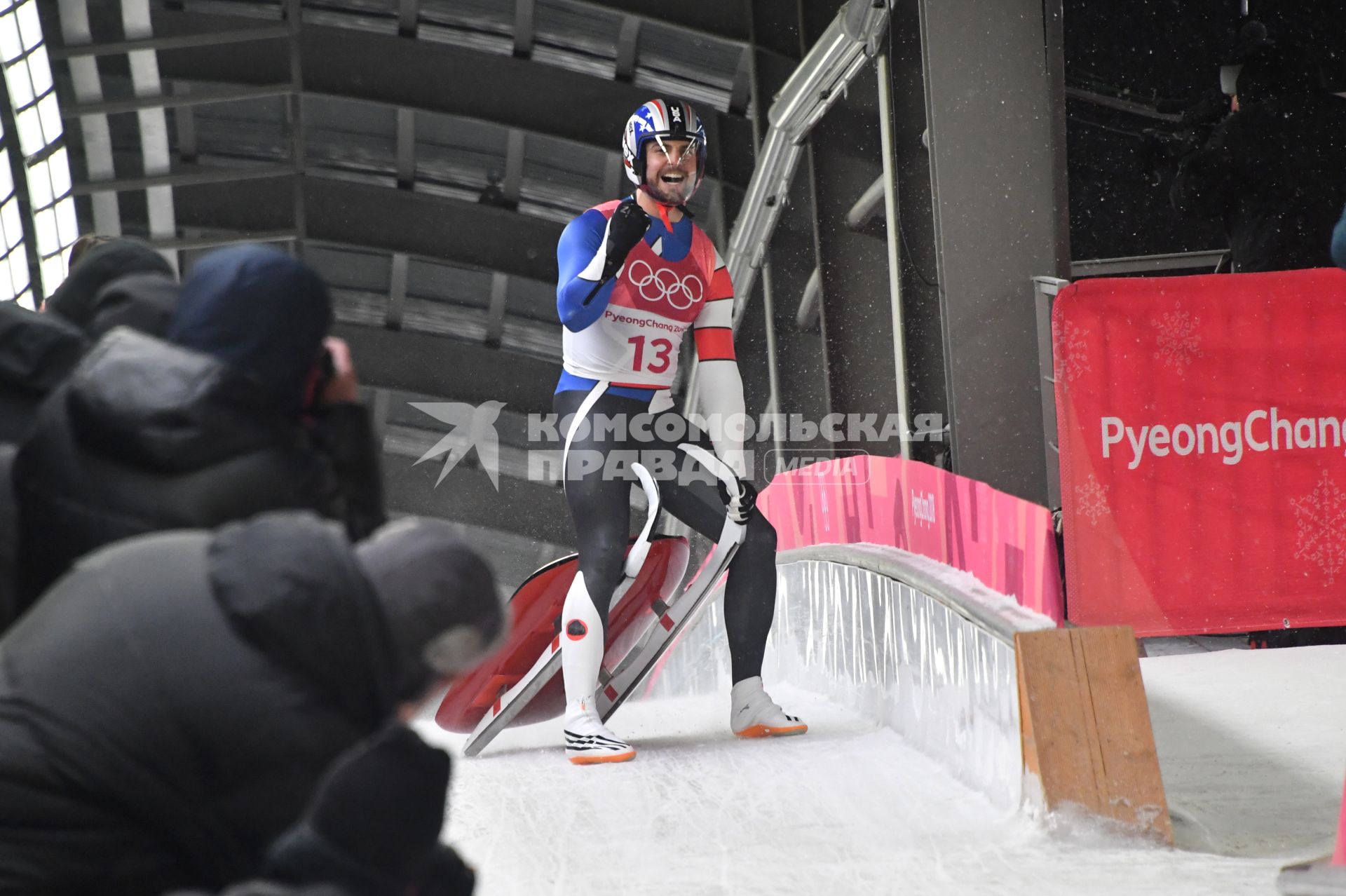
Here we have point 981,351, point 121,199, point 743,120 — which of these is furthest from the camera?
point 121,199

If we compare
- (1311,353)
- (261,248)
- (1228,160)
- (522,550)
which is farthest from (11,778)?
(522,550)

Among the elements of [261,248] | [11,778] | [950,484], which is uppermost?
[261,248]

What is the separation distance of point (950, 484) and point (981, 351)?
132 cm

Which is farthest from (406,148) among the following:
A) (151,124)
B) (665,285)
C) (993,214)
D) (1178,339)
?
(1178,339)

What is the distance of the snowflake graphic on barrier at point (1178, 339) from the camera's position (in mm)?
4605

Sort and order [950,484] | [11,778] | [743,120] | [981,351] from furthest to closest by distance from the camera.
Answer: [743,120] → [981,351] → [950,484] → [11,778]

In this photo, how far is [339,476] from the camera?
150 cm

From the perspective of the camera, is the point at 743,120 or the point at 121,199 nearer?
the point at 743,120

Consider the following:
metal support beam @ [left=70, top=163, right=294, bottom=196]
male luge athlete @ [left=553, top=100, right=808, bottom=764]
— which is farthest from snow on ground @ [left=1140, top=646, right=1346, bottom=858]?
metal support beam @ [left=70, top=163, right=294, bottom=196]

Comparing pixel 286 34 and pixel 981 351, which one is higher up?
pixel 286 34

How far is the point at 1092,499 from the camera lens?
15.0 ft

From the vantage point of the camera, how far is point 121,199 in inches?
546

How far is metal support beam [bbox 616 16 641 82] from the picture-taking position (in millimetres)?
11594

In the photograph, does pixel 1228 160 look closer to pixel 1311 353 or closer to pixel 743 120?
pixel 1311 353
